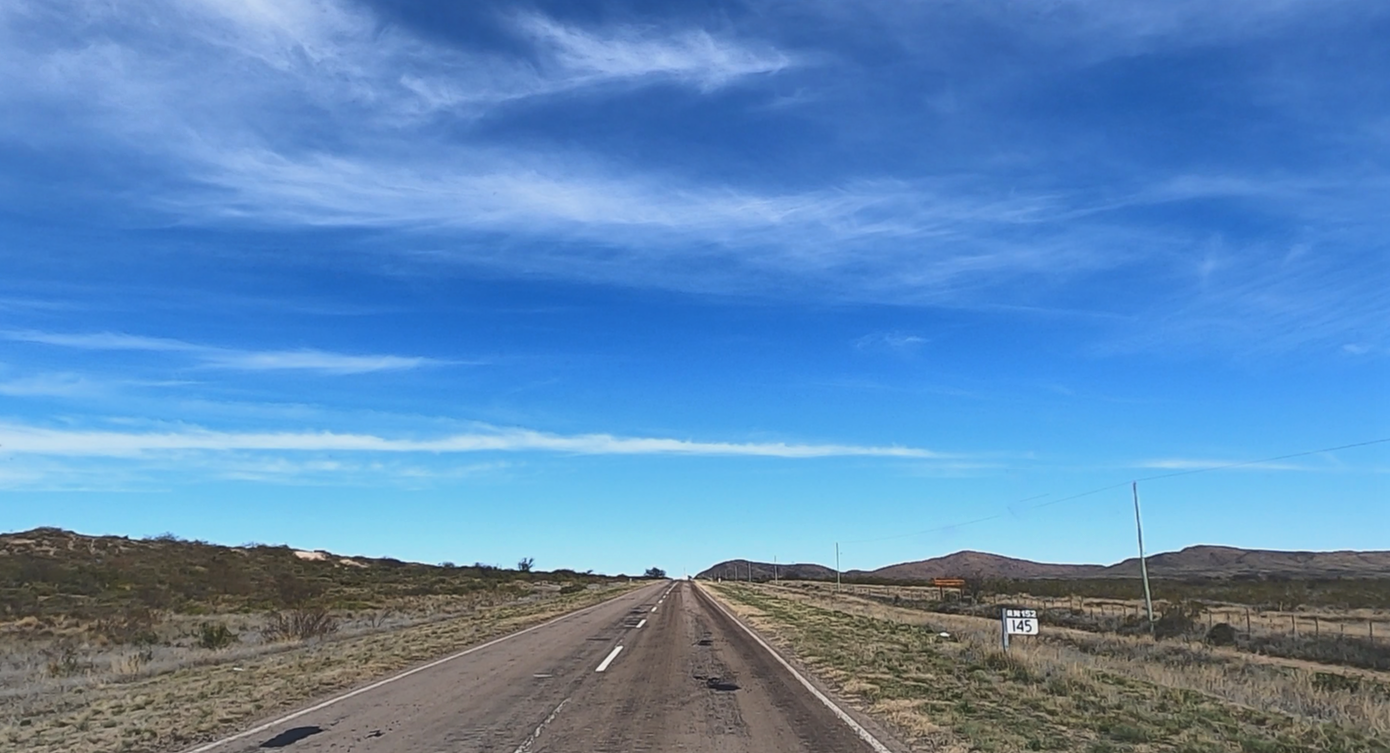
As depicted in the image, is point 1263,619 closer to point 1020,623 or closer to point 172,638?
point 1020,623

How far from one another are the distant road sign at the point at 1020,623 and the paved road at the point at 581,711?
465cm

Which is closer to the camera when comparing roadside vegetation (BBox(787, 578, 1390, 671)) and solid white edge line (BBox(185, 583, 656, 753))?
solid white edge line (BBox(185, 583, 656, 753))

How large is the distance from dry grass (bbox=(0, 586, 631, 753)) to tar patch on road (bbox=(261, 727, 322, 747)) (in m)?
0.94

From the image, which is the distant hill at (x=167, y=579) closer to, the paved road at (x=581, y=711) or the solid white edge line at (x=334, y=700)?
the solid white edge line at (x=334, y=700)

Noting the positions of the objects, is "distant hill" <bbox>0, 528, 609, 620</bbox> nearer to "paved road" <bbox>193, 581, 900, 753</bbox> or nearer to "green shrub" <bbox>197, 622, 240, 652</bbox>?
"green shrub" <bbox>197, 622, 240, 652</bbox>

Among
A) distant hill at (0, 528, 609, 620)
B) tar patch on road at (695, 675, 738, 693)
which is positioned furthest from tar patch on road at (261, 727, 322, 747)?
distant hill at (0, 528, 609, 620)

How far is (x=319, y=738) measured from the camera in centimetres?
1132

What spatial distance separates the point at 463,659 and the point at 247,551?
263 feet

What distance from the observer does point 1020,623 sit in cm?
2003

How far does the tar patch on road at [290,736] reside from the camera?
433 inches

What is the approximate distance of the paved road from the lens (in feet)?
35.6

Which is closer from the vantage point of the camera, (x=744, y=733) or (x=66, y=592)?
(x=744, y=733)

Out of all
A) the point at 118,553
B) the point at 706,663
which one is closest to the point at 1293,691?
the point at 706,663

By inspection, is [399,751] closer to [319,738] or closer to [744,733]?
[319,738]
